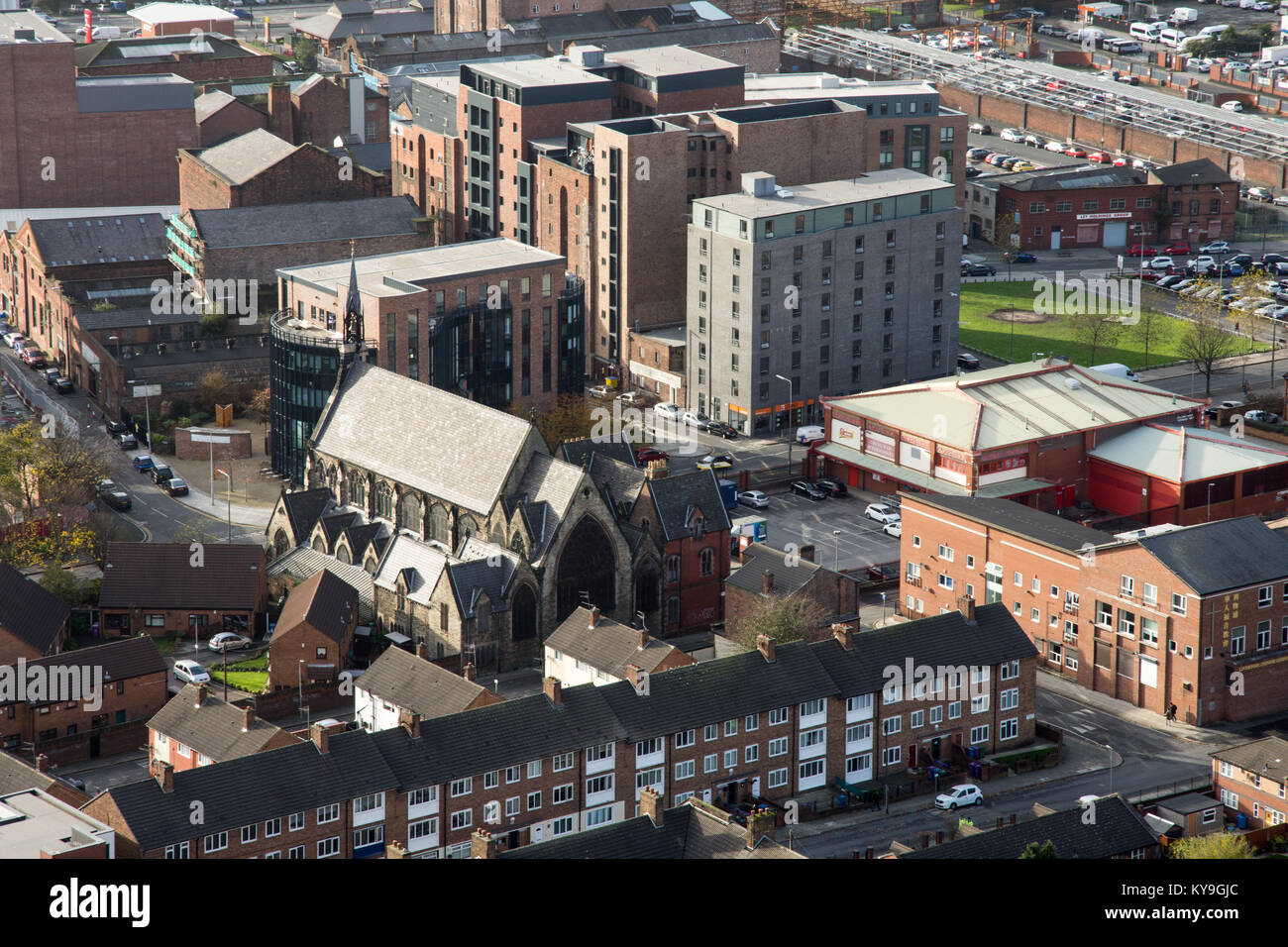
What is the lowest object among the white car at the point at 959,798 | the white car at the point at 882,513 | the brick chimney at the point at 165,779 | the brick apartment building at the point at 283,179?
the white car at the point at 959,798

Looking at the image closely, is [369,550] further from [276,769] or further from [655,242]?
[655,242]

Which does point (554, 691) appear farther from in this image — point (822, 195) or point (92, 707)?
point (822, 195)

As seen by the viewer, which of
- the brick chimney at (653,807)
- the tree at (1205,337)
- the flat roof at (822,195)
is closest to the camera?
the brick chimney at (653,807)

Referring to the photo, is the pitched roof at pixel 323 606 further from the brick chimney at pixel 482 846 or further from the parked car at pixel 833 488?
the parked car at pixel 833 488

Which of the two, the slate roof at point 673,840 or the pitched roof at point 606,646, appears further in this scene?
the pitched roof at point 606,646

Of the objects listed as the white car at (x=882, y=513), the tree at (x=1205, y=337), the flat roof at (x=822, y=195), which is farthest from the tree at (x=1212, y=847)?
the tree at (x=1205, y=337)

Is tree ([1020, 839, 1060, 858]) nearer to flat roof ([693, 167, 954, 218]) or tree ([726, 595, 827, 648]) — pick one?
tree ([726, 595, 827, 648])

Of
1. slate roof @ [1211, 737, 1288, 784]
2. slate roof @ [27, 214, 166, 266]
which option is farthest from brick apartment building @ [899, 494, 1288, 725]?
slate roof @ [27, 214, 166, 266]
